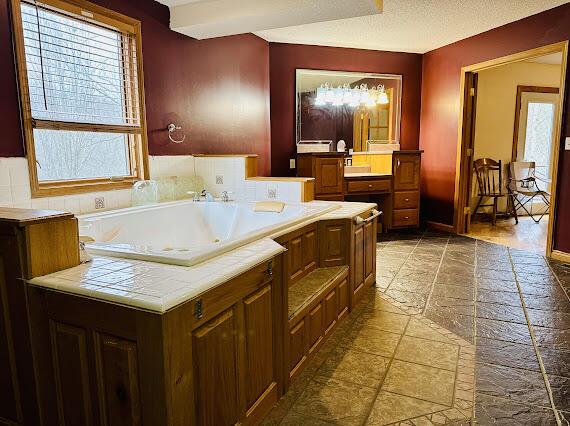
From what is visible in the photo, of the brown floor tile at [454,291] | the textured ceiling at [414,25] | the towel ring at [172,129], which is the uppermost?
the textured ceiling at [414,25]

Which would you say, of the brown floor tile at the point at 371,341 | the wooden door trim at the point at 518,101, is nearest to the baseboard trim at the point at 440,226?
the wooden door trim at the point at 518,101

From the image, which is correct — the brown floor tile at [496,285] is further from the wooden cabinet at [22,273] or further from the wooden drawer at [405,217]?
the wooden cabinet at [22,273]

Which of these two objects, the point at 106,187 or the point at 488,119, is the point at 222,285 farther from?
the point at 488,119

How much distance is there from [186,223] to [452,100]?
3915 mm

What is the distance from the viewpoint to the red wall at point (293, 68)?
4.93 meters

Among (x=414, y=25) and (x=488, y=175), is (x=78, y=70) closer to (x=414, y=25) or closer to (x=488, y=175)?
(x=414, y=25)

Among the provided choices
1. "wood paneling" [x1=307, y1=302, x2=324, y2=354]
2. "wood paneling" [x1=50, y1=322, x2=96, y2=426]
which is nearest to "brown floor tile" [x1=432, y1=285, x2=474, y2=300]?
"wood paneling" [x1=307, y1=302, x2=324, y2=354]

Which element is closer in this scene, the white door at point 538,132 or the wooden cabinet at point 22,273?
the wooden cabinet at point 22,273

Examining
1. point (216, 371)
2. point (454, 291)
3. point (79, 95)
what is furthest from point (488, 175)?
point (216, 371)

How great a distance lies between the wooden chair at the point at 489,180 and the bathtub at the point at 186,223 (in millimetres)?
4079

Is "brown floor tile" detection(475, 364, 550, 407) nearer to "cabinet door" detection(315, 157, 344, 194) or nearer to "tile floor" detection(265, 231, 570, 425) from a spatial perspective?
"tile floor" detection(265, 231, 570, 425)

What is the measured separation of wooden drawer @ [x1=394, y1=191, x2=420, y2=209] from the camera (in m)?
5.21

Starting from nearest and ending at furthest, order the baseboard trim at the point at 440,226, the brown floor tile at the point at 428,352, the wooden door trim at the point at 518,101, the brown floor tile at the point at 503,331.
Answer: the brown floor tile at the point at 428,352 → the brown floor tile at the point at 503,331 → the baseboard trim at the point at 440,226 → the wooden door trim at the point at 518,101

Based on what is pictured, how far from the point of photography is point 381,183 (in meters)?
5.10
